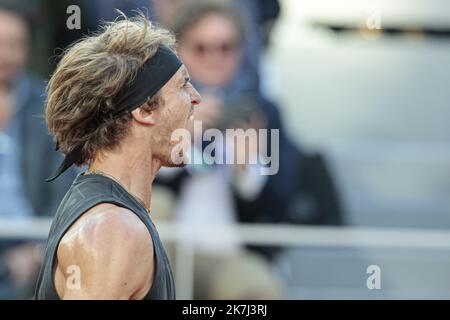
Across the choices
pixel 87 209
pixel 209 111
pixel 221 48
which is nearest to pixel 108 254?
pixel 87 209

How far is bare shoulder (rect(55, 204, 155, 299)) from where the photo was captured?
2938 millimetres

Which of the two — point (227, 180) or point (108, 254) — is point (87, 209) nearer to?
point (108, 254)

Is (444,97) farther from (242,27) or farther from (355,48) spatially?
(242,27)

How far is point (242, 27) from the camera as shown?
6738mm

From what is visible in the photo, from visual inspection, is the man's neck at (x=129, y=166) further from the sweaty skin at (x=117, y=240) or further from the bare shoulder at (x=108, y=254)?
the bare shoulder at (x=108, y=254)

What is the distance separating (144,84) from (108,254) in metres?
0.66

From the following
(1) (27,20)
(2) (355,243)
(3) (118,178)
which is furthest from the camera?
(1) (27,20)

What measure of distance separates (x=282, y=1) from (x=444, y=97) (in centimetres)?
154

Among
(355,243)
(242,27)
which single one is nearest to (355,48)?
(242,27)

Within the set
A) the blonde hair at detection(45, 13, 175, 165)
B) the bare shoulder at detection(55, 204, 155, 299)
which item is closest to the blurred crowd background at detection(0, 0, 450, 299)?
the blonde hair at detection(45, 13, 175, 165)

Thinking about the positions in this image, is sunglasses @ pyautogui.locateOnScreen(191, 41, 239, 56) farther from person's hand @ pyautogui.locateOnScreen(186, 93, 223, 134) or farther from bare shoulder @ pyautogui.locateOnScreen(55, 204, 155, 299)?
bare shoulder @ pyautogui.locateOnScreen(55, 204, 155, 299)

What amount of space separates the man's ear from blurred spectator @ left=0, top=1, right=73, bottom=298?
9.95 feet

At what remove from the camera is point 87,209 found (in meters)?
3.08

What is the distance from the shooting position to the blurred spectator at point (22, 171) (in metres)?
6.36
